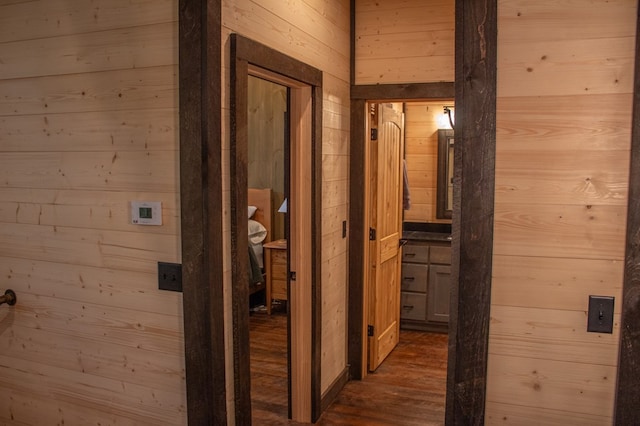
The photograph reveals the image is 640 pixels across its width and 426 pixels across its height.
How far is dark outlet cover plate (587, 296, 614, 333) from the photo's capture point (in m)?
1.73

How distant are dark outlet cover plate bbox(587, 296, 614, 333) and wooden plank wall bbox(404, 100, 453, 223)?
3.77 m

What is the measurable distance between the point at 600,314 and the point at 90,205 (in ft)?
6.43

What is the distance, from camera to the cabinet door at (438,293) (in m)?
5.07

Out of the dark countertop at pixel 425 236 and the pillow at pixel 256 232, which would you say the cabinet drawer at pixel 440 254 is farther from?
the pillow at pixel 256 232

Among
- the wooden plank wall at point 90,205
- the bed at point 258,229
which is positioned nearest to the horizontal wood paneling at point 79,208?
the wooden plank wall at point 90,205

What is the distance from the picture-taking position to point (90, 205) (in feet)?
7.45

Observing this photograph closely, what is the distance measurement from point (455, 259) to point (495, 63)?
0.65m

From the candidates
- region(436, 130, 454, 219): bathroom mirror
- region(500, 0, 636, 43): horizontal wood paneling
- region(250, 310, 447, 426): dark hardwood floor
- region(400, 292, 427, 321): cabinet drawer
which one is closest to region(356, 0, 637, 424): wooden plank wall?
region(500, 0, 636, 43): horizontal wood paneling

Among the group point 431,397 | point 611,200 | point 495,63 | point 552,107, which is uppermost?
point 495,63

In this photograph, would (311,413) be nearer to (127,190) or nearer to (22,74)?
(127,190)

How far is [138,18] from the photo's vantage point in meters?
2.11

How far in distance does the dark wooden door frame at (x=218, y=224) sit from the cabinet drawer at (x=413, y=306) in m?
3.26

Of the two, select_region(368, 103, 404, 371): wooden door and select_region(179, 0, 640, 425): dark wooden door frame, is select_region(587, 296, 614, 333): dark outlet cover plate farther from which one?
select_region(368, 103, 404, 371): wooden door

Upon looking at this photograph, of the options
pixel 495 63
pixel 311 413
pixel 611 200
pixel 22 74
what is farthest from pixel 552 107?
pixel 311 413
